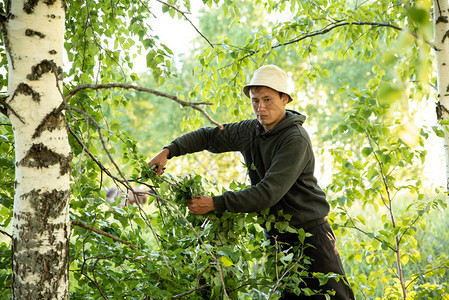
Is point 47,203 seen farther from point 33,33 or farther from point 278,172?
point 278,172

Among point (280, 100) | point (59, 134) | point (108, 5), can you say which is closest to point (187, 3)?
point (108, 5)

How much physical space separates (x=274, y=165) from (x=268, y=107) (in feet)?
1.41

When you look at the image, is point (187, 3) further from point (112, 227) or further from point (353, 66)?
point (353, 66)

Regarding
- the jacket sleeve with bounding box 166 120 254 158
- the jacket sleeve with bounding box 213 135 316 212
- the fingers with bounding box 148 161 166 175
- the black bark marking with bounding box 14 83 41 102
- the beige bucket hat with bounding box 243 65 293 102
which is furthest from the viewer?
the jacket sleeve with bounding box 166 120 254 158

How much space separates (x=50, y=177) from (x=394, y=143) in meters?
2.03

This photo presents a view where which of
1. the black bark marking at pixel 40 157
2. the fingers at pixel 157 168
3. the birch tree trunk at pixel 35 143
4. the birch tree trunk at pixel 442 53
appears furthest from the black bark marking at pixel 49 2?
the birch tree trunk at pixel 442 53

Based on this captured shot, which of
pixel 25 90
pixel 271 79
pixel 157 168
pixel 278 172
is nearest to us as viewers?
pixel 25 90

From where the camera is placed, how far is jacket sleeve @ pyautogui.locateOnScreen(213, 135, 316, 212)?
2.32m

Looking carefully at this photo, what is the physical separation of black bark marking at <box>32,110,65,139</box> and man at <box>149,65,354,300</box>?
2.88 ft

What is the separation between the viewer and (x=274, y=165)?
247 cm

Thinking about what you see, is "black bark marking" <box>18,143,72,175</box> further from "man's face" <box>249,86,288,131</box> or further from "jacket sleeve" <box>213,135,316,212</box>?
"man's face" <box>249,86,288,131</box>

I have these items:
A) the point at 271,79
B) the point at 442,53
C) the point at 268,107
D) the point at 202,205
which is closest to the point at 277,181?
the point at 202,205

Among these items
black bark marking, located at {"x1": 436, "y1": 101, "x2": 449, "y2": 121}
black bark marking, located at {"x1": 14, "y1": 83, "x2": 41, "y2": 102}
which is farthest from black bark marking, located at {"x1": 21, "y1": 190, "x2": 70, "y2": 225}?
black bark marking, located at {"x1": 436, "y1": 101, "x2": 449, "y2": 121}

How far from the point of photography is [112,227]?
225 centimetres
